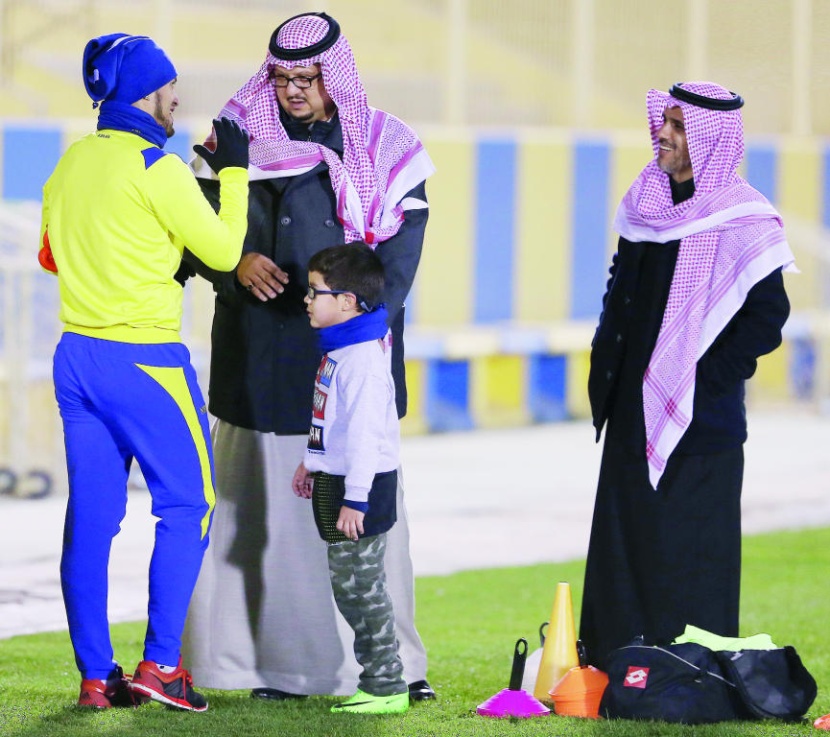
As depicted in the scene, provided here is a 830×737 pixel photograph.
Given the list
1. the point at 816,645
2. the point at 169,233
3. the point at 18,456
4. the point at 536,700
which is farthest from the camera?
the point at 18,456

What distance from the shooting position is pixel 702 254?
13.4ft

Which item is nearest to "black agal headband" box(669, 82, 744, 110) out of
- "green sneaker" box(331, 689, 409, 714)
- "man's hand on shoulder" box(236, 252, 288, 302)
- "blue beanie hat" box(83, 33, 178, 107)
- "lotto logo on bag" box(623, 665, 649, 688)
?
"man's hand on shoulder" box(236, 252, 288, 302)

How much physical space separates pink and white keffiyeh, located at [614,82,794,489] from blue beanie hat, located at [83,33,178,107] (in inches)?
47.6

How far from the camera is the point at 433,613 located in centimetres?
670

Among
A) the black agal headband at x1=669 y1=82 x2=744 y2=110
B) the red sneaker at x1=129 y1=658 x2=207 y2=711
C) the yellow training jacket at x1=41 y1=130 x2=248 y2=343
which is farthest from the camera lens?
the black agal headband at x1=669 y1=82 x2=744 y2=110

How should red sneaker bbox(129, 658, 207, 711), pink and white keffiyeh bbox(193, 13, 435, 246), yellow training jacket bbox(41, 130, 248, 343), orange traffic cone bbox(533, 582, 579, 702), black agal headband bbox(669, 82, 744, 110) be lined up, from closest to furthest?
yellow training jacket bbox(41, 130, 248, 343), red sneaker bbox(129, 658, 207, 711), black agal headband bbox(669, 82, 744, 110), pink and white keffiyeh bbox(193, 13, 435, 246), orange traffic cone bbox(533, 582, 579, 702)

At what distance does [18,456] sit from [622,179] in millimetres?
6053

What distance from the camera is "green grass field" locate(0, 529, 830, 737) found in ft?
12.6

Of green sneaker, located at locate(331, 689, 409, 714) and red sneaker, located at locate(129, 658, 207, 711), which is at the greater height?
red sneaker, located at locate(129, 658, 207, 711)

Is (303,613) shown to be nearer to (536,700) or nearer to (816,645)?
(536,700)

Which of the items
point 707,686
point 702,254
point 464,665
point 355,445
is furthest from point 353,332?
point 464,665

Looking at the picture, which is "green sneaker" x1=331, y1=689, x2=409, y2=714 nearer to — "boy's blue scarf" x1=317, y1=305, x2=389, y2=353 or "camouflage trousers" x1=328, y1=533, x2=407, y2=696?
"camouflage trousers" x1=328, y1=533, x2=407, y2=696

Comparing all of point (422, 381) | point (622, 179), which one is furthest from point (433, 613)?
point (622, 179)

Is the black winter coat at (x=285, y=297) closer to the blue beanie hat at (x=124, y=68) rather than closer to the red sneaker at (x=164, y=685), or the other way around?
the blue beanie hat at (x=124, y=68)
